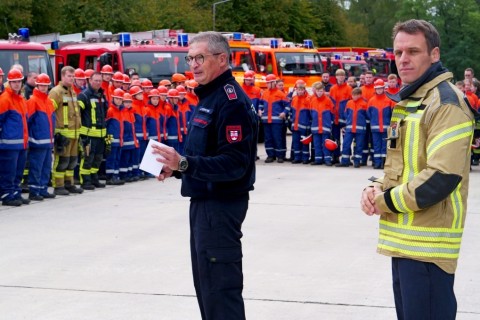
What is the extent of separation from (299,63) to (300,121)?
8.23 m

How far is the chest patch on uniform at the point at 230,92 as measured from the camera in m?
5.05

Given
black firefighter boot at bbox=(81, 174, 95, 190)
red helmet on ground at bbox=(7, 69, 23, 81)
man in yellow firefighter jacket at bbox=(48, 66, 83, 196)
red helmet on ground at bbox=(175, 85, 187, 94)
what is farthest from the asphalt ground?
red helmet on ground at bbox=(175, 85, 187, 94)

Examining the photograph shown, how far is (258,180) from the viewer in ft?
55.8

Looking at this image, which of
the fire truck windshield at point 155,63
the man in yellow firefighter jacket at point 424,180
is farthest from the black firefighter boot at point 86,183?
the man in yellow firefighter jacket at point 424,180

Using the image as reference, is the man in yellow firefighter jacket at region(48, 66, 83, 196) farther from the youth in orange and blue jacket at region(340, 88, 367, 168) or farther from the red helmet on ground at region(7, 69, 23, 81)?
the youth in orange and blue jacket at region(340, 88, 367, 168)

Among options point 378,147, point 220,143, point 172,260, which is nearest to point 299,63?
point 378,147

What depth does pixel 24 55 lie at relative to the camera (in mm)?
18188

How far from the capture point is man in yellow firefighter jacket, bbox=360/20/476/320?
409cm

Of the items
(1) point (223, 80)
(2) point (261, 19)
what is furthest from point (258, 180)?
(2) point (261, 19)

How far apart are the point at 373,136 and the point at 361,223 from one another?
8.04m

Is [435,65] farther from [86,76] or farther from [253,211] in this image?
[86,76]

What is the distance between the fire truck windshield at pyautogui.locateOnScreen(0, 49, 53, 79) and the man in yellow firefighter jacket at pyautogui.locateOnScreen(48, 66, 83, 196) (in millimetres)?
3468

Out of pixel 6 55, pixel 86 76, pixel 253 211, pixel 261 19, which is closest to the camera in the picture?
pixel 253 211

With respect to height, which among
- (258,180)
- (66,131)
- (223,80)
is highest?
(223,80)
